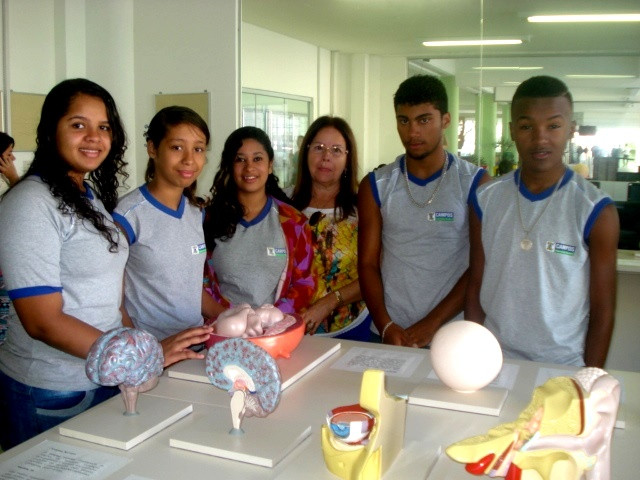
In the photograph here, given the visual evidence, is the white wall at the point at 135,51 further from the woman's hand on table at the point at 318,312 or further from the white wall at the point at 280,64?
the woman's hand on table at the point at 318,312

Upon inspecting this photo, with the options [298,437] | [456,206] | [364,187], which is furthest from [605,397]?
[364,187]

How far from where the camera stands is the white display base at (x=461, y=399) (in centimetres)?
147

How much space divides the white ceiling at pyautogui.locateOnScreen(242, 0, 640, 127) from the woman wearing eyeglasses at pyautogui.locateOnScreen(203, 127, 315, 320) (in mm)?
2458

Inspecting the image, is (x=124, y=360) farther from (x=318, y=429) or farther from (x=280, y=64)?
(x=280, y=64)

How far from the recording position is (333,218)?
264cm

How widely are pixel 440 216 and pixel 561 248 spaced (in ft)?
1.75

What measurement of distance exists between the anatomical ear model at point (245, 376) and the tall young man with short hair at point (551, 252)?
0.96 metres

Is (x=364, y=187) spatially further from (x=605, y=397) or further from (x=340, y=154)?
(x=605, y=397)

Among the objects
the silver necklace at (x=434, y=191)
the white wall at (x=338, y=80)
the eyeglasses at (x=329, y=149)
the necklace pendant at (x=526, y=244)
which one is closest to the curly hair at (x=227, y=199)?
the eyeglasses at (x=329, y=149)

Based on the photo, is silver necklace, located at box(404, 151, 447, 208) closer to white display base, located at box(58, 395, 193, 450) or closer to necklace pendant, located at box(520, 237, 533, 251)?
necklace pendant, located at box(520, 237, 533, 251)

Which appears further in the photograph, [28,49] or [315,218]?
[28,49]

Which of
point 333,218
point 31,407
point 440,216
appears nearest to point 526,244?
point 440,216

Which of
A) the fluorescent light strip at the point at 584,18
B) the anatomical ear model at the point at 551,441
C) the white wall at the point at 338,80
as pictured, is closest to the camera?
the anatomical ear model at the point at 551,441

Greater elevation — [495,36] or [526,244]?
[495,36]
